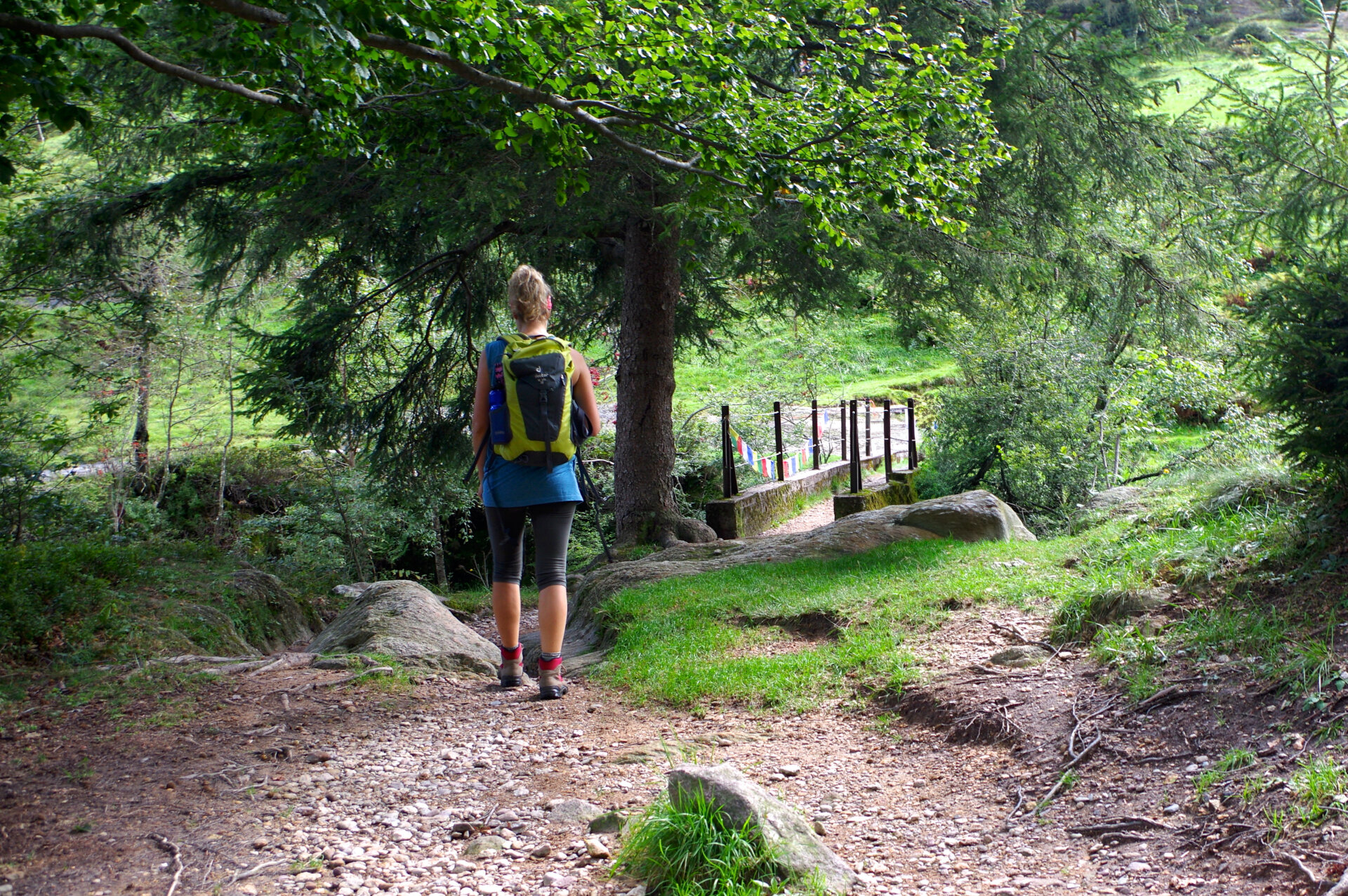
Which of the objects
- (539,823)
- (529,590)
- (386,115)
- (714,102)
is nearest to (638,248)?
(386,115)

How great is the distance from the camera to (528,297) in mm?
4652

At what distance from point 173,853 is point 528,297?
9.22 feet

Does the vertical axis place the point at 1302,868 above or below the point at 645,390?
below

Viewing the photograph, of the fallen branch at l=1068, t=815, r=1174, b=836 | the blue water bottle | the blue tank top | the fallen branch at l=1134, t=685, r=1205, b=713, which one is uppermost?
the blue water bottle

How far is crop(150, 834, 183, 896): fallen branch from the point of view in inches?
106

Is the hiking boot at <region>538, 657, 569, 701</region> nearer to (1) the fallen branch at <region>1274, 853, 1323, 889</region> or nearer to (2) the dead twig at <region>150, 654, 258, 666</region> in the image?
(2) the dead twig at <region>150, 654, 258, 666</region>

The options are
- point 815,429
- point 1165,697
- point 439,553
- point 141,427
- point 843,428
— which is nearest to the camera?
point 1165,697

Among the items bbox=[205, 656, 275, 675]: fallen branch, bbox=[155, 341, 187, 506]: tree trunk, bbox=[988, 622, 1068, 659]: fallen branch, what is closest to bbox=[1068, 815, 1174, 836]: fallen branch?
bbox=[988, 622, 1068, 659]: fallen branch

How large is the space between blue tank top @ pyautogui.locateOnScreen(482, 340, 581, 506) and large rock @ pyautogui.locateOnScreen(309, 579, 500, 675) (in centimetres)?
142

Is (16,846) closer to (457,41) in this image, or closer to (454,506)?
(457,41)

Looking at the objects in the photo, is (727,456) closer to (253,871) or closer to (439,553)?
(439,553)

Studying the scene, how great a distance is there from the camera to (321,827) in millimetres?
3160

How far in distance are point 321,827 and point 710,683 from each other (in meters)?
2.11

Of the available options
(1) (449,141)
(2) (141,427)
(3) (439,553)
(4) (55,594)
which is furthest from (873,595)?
(2) (141,427)
